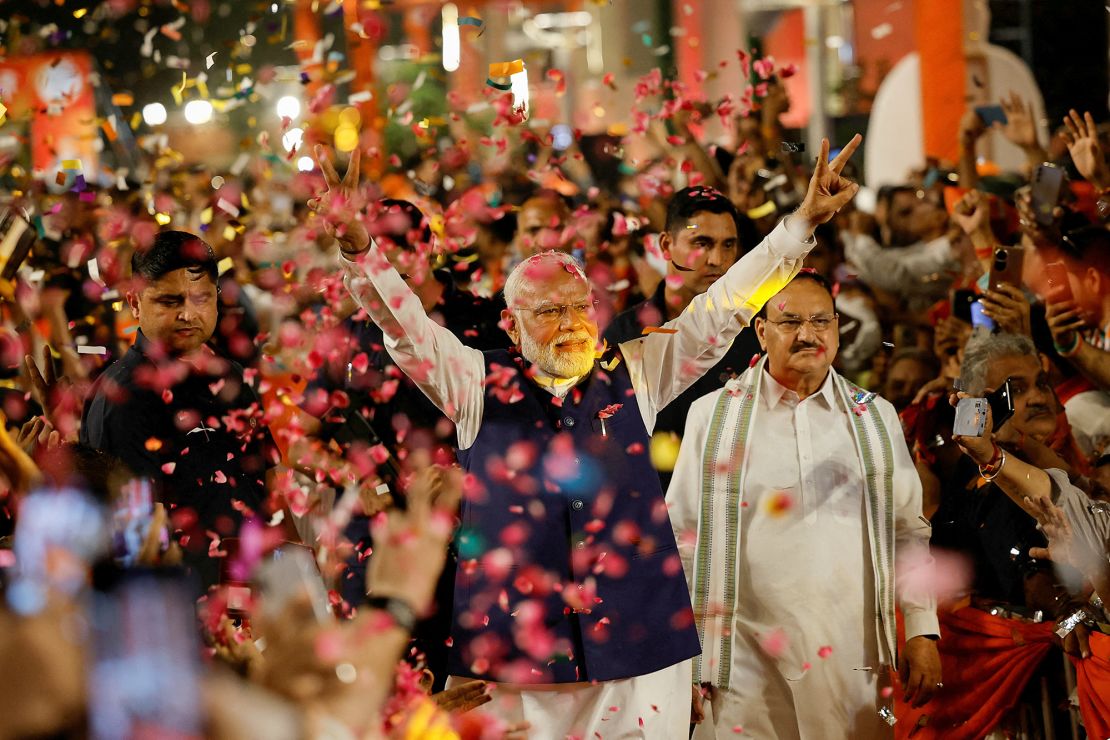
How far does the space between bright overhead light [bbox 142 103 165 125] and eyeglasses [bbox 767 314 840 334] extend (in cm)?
666

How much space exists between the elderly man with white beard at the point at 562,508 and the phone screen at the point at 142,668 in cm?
200

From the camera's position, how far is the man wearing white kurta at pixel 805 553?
4957 mm

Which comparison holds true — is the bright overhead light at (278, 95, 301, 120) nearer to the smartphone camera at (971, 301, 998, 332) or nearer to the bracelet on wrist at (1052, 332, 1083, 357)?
the smartphone camera at (971, 301, 998, 332)

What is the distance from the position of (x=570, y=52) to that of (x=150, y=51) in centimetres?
1417

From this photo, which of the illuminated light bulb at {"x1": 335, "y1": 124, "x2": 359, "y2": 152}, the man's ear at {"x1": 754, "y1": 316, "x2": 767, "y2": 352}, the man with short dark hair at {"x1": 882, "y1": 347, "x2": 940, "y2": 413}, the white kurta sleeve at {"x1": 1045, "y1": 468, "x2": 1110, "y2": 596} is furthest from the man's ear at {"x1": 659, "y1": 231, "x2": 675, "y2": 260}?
the illuminated light bulb at {"x1": 335, "y1": 124, "x2": 359, "y2": 152}

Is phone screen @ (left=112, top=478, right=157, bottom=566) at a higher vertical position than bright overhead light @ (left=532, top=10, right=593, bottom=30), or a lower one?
higher

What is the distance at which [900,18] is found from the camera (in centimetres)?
1841

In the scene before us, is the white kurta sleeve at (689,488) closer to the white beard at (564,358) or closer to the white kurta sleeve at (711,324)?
the white kurta sleeve at (711,324)

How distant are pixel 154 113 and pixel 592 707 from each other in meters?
7.25

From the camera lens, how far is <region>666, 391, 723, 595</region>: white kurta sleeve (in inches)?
199

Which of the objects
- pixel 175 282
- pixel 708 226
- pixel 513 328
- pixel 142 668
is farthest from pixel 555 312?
pixel 142 668

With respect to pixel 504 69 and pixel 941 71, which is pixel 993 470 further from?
pixel 941 71

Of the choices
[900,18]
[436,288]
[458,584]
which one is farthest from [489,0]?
[458,584]

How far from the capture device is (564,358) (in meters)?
4.64
